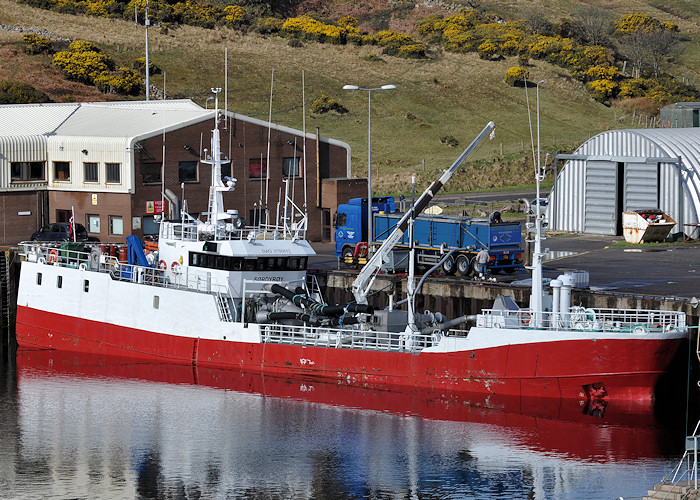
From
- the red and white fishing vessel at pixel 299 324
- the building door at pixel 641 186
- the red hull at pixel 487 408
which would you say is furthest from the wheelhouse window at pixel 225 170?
the building door at pixel 641 186

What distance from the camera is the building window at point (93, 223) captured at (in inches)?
2702

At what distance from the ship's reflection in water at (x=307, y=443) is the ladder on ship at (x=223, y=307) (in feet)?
9.17

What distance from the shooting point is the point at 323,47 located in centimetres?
13050

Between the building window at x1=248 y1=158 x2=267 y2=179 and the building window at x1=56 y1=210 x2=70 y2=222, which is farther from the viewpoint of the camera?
the building window at x1=248 y1=158 x2=267 y2=179

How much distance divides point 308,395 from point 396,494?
1159cm

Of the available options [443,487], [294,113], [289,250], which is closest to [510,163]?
[294,113]

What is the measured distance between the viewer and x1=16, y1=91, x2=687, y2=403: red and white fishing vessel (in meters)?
41.1

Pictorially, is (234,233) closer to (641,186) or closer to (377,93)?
(641,186)

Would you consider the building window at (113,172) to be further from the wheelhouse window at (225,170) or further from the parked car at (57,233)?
the wheelhouse window at (225,170)

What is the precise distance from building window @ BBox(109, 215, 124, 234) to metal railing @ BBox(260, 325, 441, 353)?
22.5 m

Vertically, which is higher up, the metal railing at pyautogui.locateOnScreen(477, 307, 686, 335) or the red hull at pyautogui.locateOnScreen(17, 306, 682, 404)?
the metal railing at pyautogui.locateOnScreen(477, 307, 686, 335)

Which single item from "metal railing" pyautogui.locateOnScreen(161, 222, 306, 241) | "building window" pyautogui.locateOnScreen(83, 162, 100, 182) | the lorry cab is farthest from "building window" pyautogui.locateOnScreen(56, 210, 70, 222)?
"metal railing" pyautogui.locateOnScreen(161, 222, 306, 241)

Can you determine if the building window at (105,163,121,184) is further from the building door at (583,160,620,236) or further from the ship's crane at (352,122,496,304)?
the building door at (583,160,620,236)

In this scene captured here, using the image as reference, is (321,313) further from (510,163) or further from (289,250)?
(510,163)
